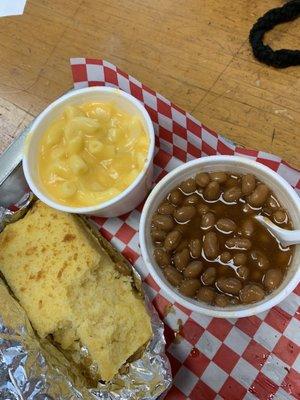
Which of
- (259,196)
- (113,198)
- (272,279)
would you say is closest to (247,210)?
(259,196)

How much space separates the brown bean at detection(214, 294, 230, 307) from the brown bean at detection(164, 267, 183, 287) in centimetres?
9

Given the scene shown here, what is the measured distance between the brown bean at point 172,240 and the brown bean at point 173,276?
0.04 meters

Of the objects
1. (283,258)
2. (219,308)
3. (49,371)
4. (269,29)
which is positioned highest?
(269,29)

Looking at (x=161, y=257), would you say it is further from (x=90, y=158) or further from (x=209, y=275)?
(x=90, y=158)

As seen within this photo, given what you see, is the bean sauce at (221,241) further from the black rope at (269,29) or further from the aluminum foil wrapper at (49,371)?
the black rope at (269,29)

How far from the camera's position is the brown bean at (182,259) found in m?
1.08

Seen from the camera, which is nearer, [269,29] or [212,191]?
[212,191]

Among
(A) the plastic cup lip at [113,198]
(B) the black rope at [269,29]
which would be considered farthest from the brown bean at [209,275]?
(B) the black rope at [269,29]

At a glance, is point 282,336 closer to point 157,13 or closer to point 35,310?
point 35,310

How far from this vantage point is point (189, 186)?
1126 millimetres

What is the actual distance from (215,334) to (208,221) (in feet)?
0.91

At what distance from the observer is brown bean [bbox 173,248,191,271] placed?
1080 millimetres

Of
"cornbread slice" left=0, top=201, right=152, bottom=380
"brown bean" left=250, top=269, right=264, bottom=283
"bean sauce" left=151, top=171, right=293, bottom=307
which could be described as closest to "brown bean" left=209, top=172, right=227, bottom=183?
"bean sauce" left=151, top=171, right=293, bottom=307

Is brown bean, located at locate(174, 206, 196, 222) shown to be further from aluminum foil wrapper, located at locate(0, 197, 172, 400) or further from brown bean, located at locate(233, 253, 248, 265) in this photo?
aluminum foil wrapper, located at locate(0, 197, 172, 400)
